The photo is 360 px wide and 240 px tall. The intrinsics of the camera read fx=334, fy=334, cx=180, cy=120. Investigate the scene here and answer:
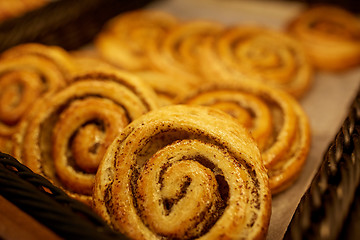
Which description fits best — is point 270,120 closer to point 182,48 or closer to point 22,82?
point 182,48

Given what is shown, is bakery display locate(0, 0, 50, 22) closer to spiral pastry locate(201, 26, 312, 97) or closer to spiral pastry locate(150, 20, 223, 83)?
spiral pastry locate(150, 20, 223, 83)

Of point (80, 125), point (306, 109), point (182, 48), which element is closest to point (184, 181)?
point (80, 125)

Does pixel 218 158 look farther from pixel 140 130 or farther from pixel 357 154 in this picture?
pixel 357 154

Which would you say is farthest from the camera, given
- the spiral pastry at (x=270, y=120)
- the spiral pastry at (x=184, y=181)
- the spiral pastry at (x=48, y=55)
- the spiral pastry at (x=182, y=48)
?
the spiral pastry at (x=182, y=48)

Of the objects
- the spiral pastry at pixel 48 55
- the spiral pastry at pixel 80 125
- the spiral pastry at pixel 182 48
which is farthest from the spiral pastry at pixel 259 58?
the spiral pastry at pixel 48 55

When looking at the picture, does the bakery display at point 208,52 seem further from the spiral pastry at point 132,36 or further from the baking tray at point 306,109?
the baking tray at point 306,109

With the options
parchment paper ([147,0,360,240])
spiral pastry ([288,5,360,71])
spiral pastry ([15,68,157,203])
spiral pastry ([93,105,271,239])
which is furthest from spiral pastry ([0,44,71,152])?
spiral pastry ([288,5,360,71])
